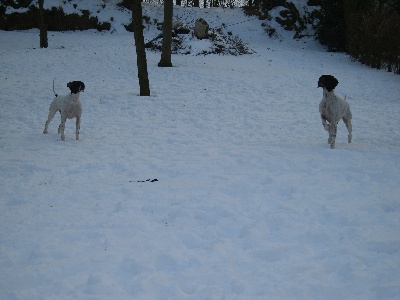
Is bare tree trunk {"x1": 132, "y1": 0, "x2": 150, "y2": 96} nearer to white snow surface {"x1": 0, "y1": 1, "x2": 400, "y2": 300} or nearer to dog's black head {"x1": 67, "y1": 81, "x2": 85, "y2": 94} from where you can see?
white snow surface {"x1": 0, "y1": 1, "x2": 400, "y2": 300}

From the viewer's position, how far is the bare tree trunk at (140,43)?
11000 millimetres

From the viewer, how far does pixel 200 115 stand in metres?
9.66

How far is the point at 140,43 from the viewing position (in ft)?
37.2

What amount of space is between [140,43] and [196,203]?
8061mm

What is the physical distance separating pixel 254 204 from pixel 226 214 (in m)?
0.43

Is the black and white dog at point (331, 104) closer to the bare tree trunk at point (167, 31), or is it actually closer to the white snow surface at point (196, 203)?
the white snow surface at point (196, 203)

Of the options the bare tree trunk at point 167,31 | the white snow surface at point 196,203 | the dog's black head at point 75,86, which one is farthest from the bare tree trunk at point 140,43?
the bare tree trunk at point 167,31

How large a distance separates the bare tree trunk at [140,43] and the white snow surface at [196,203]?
2.62 feet

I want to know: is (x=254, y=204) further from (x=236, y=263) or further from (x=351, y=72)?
(x=351, y=72)

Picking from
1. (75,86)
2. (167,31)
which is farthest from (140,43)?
(167,31)

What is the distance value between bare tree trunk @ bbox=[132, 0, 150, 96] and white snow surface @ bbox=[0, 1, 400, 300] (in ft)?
2.62

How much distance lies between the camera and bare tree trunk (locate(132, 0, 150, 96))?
1100cm

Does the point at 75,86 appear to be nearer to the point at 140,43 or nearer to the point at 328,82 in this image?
the point at 328,82

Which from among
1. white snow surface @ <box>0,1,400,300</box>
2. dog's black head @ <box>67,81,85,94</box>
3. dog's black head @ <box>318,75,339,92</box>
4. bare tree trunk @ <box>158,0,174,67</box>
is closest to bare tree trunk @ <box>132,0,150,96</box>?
white snow surface @ <box>0,1,400,300</box>
